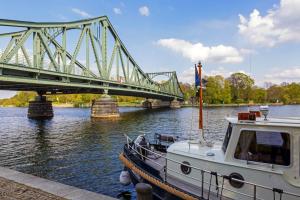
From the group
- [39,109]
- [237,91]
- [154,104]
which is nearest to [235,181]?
[39,109]

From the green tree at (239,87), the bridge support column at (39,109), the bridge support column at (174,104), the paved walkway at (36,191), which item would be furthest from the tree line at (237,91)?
the paved walkway at (36,191)

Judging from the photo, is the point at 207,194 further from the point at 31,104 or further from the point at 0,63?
the point at 31,104

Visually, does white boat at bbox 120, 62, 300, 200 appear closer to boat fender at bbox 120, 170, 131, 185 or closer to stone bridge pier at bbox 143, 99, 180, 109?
boat fender at bbox 120, 170, 131, 185

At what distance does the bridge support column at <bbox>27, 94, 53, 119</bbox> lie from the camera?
67156mm

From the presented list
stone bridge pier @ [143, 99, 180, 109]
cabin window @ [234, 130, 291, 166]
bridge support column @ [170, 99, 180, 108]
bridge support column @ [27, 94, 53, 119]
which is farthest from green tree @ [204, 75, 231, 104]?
cabin window @ [234, 130, 291, 166]

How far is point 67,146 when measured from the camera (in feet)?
83.9

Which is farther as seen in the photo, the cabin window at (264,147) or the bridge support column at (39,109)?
the bridge support column at (39,109)

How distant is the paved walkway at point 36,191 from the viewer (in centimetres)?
759

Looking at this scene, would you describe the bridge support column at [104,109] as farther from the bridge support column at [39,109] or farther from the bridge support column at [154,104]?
the bridge support column at [154,104]

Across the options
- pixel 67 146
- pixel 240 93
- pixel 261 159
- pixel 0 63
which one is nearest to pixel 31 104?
pixel 0 63

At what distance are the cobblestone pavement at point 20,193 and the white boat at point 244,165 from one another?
3.52 m

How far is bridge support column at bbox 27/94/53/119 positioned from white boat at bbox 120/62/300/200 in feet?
208

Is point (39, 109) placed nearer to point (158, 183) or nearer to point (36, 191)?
point (36, 191)

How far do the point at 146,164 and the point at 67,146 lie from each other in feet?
55.4
